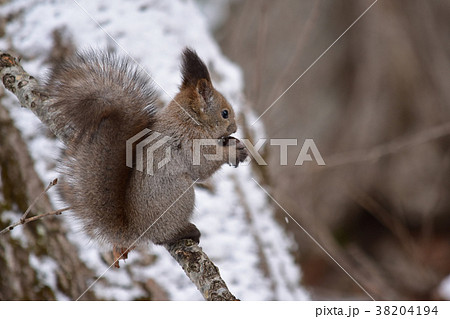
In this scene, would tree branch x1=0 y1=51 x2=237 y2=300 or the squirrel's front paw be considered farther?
the squirrel's front paw

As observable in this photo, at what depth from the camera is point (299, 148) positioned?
342 centimetres

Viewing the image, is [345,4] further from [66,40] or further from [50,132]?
[50,132]

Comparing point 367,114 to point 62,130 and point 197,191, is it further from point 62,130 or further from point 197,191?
point 62,130

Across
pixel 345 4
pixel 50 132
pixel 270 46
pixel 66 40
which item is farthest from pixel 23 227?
pixel 345 4

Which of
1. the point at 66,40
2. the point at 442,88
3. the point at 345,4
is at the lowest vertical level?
the point at 66,40

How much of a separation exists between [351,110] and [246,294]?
7.02 feet

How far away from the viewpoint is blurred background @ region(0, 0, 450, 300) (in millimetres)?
1784

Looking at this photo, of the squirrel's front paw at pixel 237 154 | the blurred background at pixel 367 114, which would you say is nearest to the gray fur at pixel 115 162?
the squirrel's front paw at pixel 237 154

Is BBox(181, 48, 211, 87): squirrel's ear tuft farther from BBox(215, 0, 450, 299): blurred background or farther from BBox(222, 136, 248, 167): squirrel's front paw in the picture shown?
BBox(215, 0, 450, 299): blurred background

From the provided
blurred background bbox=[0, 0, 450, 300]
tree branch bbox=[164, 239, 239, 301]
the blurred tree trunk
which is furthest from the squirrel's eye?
the blurred tree trunk

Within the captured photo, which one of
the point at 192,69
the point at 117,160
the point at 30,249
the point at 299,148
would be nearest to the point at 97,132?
the point at 117,160

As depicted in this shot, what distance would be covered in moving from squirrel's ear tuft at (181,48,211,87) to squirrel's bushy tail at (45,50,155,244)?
18 cm

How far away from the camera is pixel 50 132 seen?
1.52m

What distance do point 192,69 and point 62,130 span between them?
0.42m
